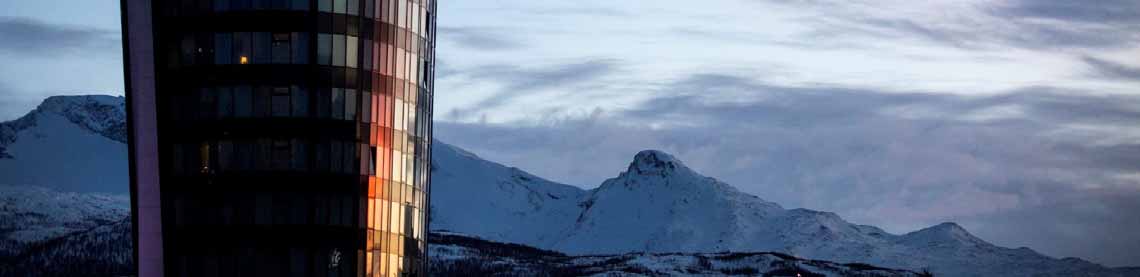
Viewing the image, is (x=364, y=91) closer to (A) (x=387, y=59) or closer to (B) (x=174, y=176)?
(A) (x=387, y=59)

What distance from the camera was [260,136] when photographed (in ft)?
479

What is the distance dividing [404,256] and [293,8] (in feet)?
64.4

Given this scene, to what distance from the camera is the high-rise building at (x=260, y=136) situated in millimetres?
145000

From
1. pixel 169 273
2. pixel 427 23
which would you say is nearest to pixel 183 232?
pixel 169 273

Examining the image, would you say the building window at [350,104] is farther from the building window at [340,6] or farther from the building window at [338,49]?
the building window at [340,6]

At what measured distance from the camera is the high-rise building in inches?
5709

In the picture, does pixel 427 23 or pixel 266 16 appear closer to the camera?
pixel 266 16

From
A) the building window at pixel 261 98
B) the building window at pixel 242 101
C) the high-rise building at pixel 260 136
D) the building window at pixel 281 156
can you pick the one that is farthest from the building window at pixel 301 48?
the building window at pixel 281 156

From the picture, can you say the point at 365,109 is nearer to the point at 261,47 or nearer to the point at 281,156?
the point at 281,156

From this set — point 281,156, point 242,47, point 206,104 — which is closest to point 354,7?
point 242,47

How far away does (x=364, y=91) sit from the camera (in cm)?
14875

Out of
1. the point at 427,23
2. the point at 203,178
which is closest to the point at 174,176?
the point at 203,178

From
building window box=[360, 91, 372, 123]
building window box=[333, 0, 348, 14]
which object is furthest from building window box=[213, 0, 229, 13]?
building window box=[360, 91, 372, 123]

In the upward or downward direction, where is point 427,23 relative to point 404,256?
upward
